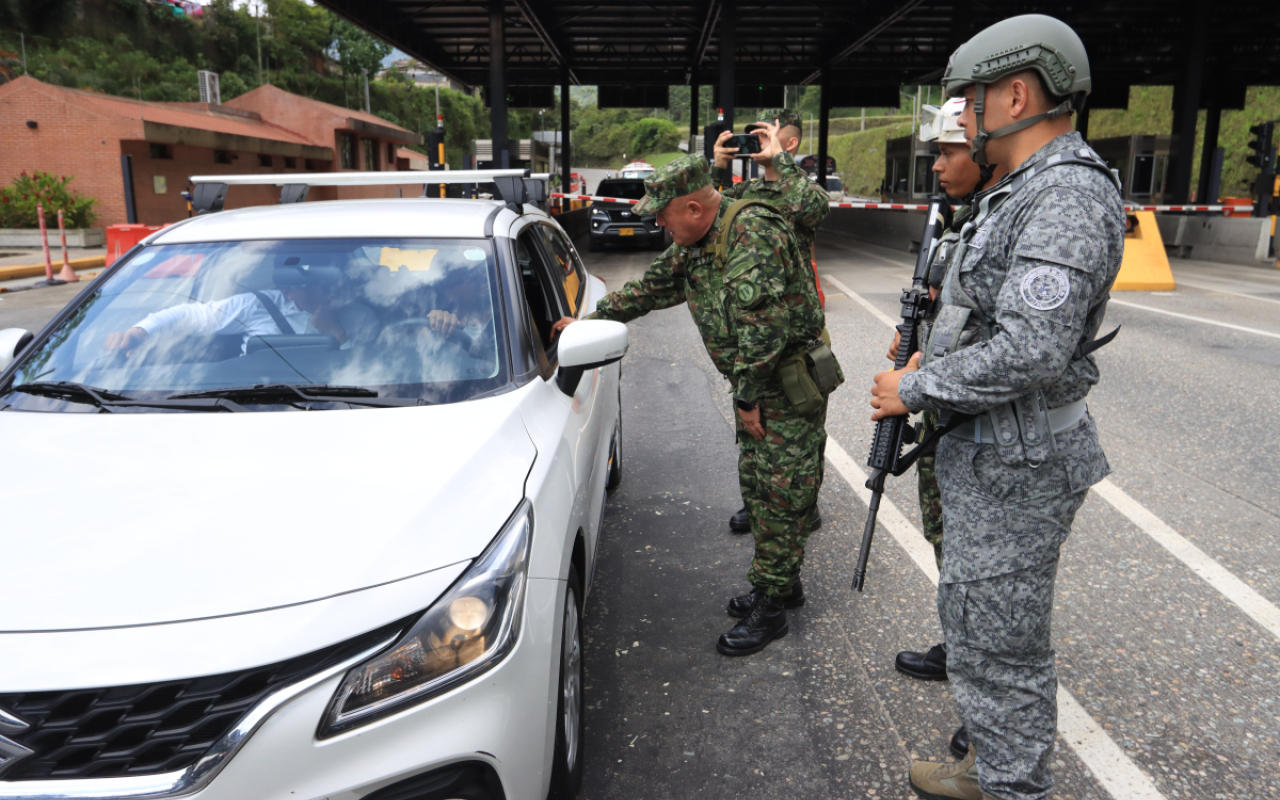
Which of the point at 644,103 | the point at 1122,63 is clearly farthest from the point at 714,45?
the point at 1122,63

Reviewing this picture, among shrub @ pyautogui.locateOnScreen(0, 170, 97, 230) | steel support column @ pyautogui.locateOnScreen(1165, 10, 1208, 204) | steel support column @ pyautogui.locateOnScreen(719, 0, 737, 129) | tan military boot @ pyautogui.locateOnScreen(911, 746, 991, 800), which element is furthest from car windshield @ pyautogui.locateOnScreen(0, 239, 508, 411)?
shrub @ pyautogui.locateOnScreen(0, 170, 97, 230)

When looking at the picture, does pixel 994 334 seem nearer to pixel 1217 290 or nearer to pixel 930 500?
pixel 930 500

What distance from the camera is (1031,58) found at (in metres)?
1.95

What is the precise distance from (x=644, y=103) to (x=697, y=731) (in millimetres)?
39981

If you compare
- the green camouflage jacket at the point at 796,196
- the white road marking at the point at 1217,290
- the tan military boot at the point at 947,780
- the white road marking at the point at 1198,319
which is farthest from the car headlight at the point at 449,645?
the white road marking at the point at 1217,290

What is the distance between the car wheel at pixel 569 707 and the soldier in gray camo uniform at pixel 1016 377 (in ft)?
3.10

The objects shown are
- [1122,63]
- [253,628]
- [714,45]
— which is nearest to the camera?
[253,628]

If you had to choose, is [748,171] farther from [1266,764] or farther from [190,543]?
[190,543]

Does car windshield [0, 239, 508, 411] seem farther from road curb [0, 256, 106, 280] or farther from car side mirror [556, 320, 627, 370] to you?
road curb [0, 256, 106, 280]

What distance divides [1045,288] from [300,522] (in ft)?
5.32

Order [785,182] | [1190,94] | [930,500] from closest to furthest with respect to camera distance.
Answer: [930,500] → [785,182] → [1190,94]

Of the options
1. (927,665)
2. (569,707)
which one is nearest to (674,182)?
(569,707)

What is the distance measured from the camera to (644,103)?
40219 mm

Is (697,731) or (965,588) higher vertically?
(965,588)
